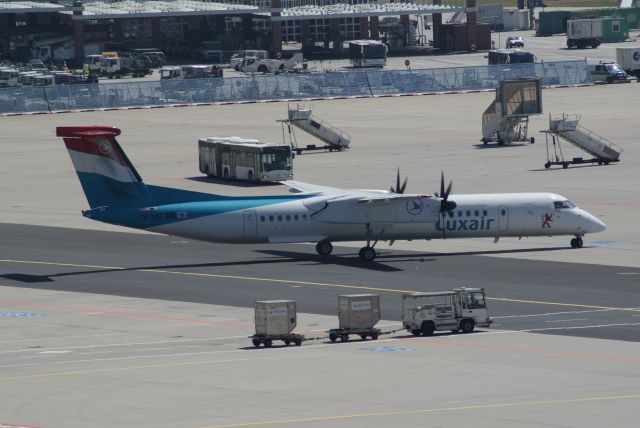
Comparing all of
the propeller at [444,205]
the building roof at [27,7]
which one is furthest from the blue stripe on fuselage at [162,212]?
the building roof at [27,7]

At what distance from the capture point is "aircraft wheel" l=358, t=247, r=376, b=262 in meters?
60.2

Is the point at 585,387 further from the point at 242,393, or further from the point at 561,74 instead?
the point at 561,74

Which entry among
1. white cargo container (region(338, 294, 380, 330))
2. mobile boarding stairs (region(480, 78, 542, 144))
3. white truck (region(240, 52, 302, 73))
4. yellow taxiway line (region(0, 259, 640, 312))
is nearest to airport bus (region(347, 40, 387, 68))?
white truck (region(240, 52, 302, 73))

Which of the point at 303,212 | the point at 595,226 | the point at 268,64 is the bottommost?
the point at 595,226

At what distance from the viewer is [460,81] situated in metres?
146

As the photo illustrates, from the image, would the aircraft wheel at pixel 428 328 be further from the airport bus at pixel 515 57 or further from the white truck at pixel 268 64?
the white truck at pixel 268 64

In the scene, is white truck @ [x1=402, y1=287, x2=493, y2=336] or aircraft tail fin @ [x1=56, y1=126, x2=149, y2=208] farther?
aircraft tail fin @ [x1=56, y1=126, x2=149, y2=208]

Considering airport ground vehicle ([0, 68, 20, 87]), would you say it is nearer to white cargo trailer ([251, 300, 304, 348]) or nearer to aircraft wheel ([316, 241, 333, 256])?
aircraft wheel ([316, 241, 333, 256])

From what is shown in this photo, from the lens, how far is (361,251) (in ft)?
198

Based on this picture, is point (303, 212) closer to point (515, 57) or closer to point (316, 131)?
point (316, 131)

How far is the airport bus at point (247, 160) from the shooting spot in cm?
8706

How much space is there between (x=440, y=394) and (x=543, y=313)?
50.2 ft

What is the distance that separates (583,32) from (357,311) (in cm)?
14904

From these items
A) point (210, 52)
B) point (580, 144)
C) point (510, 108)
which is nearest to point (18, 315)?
point (580, 144)
